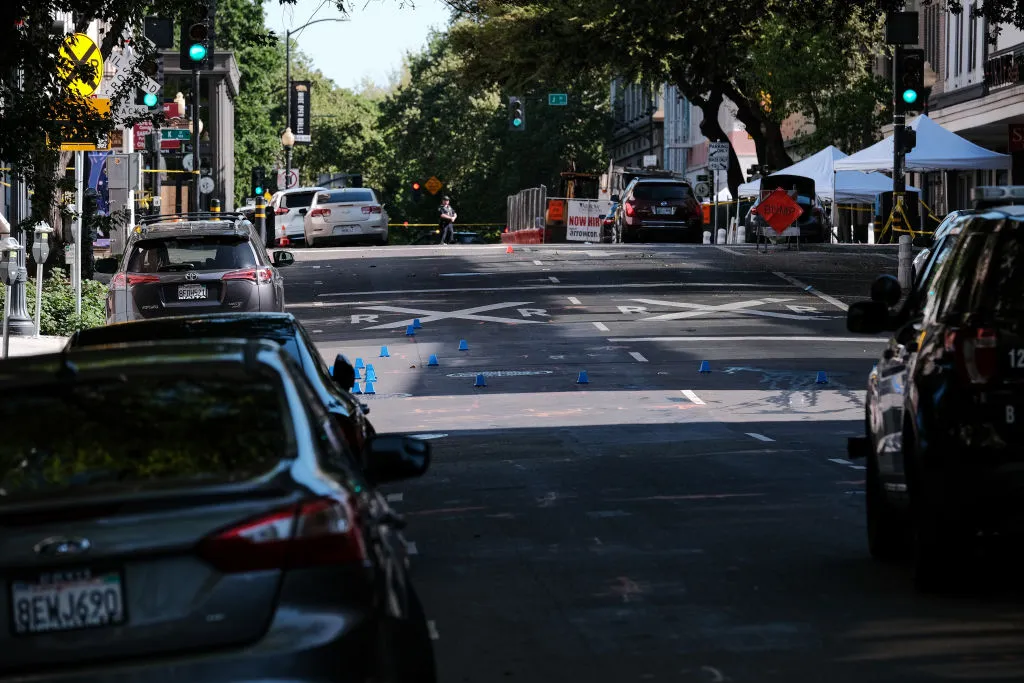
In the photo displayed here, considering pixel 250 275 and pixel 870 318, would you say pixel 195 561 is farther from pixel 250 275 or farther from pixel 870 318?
pixel 250 275

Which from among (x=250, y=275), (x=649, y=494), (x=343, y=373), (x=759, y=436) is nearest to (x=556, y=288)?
(x=250, y=275)

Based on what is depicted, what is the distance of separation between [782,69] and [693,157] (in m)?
34.6

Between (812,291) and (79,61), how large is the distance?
16.9 metres

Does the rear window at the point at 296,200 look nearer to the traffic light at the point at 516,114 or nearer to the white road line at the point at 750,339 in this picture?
the traffic light at the point at 516,114

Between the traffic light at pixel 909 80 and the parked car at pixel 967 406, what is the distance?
21.6 m

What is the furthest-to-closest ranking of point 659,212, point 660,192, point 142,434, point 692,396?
point 660,192
point 659,212
point 692,396
point 142,434

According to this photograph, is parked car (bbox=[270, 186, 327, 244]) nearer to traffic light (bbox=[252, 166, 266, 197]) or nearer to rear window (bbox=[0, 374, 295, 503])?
traffic light (bbox=[252, 166, 266, 197])

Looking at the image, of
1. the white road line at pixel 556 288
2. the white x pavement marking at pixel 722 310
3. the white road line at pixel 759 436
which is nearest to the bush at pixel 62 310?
the white road line at pixel 556 288

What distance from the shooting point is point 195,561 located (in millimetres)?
5199

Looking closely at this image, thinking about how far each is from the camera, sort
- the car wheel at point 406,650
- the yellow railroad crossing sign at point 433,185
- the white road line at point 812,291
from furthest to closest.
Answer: the yellow railroad crossing sign at point 433,185
the white road line at point 812,291
the car wheel at point 406,650

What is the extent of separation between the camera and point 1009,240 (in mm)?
8844

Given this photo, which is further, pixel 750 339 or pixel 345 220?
pixel 345 220

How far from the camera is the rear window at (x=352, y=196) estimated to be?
55.1 meters

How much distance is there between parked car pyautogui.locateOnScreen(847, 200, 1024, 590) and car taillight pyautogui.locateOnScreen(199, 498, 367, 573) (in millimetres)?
3923
